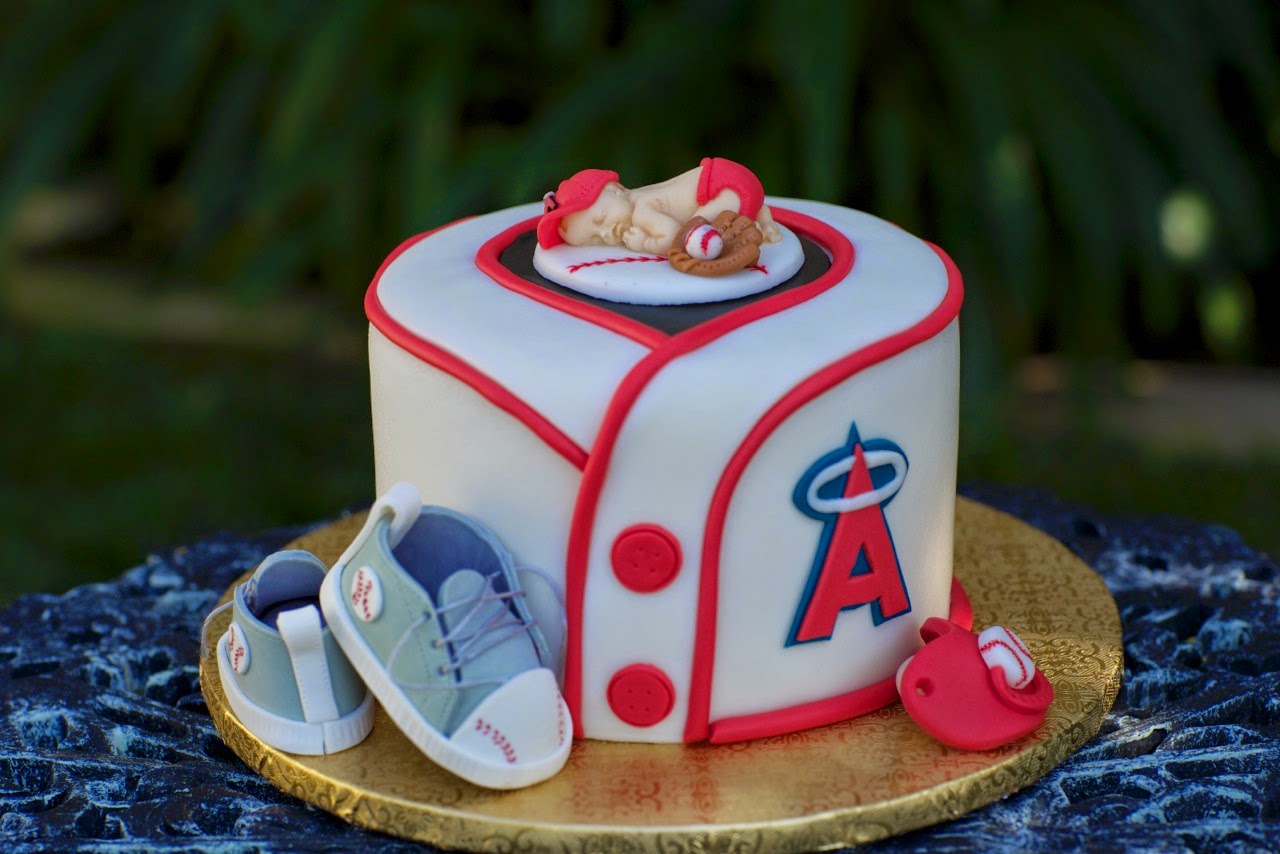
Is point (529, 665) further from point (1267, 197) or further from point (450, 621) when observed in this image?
point (1267, 197)

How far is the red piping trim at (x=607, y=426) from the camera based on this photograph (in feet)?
5.83

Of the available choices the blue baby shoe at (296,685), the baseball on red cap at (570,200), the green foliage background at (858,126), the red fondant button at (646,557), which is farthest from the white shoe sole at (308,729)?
the green foliage background at (858,126)

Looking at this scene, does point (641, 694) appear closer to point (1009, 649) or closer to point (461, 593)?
point (461, 593)

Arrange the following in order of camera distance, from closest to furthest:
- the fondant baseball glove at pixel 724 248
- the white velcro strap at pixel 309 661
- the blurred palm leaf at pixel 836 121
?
the white velcro strap at pixel 309 661 < the fondant baseball glove at pixel 724 248 < the blurred palm leaf at pixel 836 121

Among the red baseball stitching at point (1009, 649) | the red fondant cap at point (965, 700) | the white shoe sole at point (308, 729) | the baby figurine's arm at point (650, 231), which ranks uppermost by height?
the baby figurine's arm at point (650, 231)

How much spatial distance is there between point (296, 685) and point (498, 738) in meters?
0.28

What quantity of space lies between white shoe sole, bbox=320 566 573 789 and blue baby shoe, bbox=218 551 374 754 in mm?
31

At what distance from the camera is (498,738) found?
5.89 feet

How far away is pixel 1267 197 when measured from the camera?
4.59 m

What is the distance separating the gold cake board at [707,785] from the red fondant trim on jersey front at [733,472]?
0.23 ft

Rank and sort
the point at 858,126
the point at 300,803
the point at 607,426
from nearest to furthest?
the point at 607,426, the point at 300,803, the point at 858,126

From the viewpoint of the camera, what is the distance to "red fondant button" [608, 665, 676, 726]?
6.22ft

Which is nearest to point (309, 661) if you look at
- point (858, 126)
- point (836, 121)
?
point (836, 121)

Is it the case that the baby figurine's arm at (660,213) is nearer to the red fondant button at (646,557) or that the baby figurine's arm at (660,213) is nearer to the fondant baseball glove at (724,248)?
the fondant baseball glove at (724,248)
